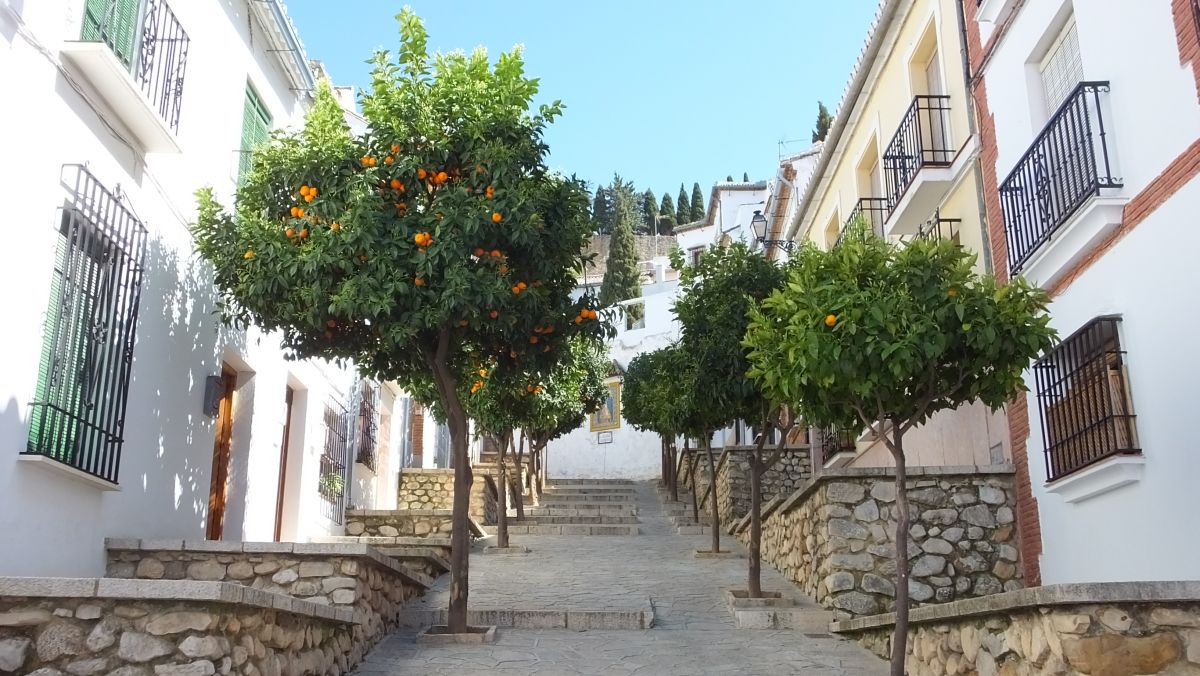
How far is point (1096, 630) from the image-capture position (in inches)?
196

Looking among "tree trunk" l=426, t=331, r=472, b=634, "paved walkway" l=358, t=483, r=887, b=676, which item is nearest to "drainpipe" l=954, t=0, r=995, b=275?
"paved walkway" l=358, t=483, r=887, b=676

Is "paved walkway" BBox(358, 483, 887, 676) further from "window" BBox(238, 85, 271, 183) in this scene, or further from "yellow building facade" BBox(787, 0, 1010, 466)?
A: "window" BBox(238, 85, 271, 183)

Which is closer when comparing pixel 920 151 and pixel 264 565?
pixel 264 565

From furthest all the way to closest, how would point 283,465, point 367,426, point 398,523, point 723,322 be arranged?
1. point 367,426
2. point 398,523
3. point 283,465
4. point 723,322

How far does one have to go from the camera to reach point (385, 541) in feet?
42.4

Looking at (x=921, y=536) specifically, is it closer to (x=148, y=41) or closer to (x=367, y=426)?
(x=148, y=41)

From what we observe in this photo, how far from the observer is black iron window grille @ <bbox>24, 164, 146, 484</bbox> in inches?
279

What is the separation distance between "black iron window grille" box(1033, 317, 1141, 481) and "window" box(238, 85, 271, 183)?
7.69 meters

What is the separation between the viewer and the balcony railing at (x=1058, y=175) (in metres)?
8.26

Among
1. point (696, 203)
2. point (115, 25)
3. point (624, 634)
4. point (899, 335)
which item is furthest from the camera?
point (696, 203)

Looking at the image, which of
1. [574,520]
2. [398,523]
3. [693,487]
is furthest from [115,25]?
[693,487]

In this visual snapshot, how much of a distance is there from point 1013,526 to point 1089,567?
1.37 meters

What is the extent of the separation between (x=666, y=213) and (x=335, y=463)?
→ 181 ft

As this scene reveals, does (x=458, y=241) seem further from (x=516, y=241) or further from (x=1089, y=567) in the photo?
(x=1089, y=567)
